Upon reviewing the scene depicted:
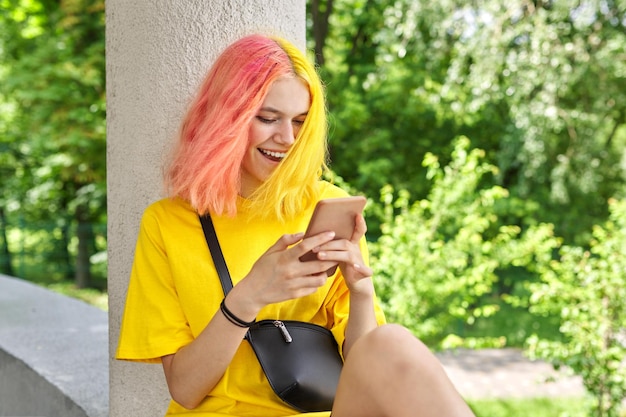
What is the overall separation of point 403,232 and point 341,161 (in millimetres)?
6346

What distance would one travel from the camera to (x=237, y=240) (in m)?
1.90

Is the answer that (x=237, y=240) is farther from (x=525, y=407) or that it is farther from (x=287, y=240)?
(x=525, y=407)

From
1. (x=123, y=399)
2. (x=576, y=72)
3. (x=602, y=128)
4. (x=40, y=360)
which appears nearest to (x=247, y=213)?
(x=123, y=399)

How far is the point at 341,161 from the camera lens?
12.2m

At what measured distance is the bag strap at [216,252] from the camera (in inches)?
71.1

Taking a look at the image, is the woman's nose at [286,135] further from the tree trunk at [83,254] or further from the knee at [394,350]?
the tree trunk at [83,254]

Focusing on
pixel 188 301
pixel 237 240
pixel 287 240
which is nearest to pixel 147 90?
pixel 237 240

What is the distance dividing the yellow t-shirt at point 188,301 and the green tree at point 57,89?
26.9 feet

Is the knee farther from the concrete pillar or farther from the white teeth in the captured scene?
the concrete pillar

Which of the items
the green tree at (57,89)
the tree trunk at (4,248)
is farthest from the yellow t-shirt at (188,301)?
the tree trunk at (4,248)

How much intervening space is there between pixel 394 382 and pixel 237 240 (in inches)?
25.4

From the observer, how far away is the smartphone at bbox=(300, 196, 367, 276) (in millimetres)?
1561

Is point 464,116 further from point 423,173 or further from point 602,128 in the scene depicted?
point 423,173

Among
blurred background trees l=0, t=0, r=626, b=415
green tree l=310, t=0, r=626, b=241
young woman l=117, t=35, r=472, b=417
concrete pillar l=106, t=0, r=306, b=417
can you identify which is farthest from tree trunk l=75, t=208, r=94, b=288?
young woman l=117, t=35, r=472, b=417
